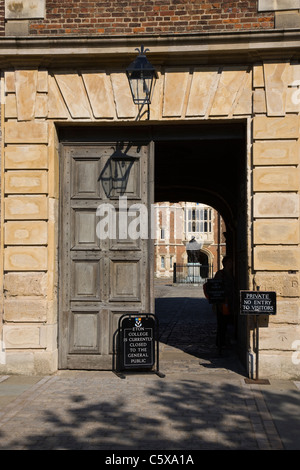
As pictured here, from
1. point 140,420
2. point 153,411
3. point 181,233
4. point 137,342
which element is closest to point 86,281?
point 137,342

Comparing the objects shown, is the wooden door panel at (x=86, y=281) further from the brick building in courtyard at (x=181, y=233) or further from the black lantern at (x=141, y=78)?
the brick building in courtyard at (x=181, y=233)

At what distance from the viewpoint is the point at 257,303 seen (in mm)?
7496

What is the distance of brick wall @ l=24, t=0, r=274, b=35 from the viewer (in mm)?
7938

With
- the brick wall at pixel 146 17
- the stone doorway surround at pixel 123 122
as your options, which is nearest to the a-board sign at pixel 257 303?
the stone doorway surround at pixel 123 122

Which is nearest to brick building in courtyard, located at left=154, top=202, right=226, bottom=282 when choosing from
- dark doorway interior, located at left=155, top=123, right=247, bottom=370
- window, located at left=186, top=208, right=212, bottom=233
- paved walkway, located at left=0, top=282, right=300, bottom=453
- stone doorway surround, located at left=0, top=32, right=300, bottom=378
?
window, located at left=186, top=208, right=212, bottom=233

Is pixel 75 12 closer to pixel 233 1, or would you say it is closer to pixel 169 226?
pixel 233 1

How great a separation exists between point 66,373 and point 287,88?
17.9ft

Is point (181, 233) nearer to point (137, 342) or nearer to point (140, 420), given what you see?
point (137, 342)

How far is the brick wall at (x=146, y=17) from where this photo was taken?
7.94m

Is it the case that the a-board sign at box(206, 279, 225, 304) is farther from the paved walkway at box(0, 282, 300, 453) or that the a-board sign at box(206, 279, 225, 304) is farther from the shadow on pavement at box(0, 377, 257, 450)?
the shadow on pavement at box(0, 377, 257, 450)

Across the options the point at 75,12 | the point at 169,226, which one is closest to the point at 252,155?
the point at 75,12

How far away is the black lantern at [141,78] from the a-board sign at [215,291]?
3.77m

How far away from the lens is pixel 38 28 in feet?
26.7

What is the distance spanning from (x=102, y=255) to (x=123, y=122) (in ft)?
6.89
